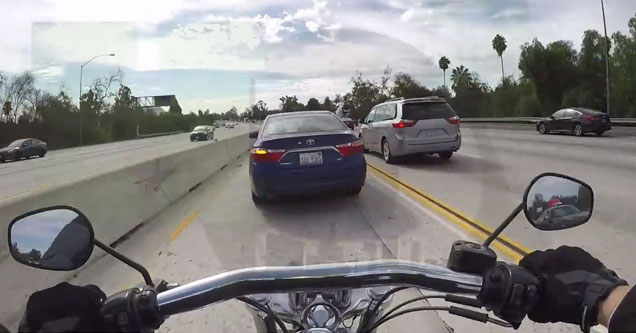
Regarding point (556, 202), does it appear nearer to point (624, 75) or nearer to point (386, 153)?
point (386, 153)

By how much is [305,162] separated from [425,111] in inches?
320

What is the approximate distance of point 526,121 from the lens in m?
45.0

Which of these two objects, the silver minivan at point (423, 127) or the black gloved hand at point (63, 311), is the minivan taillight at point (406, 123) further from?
the black gloved hand at point (63, 311)

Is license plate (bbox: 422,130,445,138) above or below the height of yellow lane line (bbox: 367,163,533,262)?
above

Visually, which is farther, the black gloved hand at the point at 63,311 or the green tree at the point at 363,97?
the green tree at the point at 363,97

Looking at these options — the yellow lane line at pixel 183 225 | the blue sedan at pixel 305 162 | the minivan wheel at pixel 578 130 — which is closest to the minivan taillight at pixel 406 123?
the blue sedan at pixel 305 162

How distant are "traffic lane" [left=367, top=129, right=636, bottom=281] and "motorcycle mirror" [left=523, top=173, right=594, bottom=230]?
11.2 ft

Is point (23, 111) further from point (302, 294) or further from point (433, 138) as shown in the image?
point (433, 138)

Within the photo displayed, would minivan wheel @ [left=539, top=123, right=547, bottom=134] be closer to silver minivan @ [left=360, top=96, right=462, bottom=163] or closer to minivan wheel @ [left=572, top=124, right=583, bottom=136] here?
minivan wheel @ [left=572, top=124, right=583, bottom=136]

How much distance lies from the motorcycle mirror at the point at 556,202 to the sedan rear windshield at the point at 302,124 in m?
7.44

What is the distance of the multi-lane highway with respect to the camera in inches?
218

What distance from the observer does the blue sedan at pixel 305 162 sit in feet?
30.2

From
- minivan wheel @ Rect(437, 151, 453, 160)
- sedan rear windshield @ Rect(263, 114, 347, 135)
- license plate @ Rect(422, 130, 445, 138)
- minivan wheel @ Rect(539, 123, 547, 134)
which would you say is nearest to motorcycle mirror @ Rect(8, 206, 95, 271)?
sedan rear windshield @ Rect(263, 114, 347, 135)

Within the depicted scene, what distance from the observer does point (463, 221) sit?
8.14m
